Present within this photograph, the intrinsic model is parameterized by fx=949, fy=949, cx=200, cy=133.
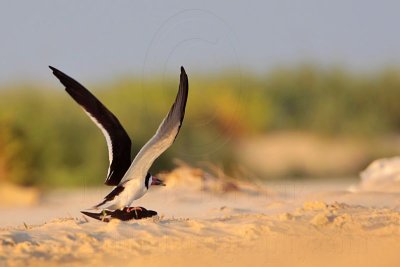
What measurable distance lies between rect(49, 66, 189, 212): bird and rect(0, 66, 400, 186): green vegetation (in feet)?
17.2

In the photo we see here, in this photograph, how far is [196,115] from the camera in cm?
1483

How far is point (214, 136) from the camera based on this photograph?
1456 centimetres

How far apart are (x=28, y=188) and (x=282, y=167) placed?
4.03 meters

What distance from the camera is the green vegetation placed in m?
13.4

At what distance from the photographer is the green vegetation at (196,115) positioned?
13.4 meters

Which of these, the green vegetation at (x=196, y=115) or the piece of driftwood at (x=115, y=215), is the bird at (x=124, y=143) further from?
the green vegetation at (x=196, y=115)

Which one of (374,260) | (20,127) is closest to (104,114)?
(374,260)

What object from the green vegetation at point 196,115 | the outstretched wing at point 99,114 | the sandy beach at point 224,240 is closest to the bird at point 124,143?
the outstretched wing at point 99,114

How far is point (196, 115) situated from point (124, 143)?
7411 mm

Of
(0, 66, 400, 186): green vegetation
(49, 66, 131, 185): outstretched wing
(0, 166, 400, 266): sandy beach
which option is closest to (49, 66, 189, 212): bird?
(49, 66, 131, 185): outstretched wing

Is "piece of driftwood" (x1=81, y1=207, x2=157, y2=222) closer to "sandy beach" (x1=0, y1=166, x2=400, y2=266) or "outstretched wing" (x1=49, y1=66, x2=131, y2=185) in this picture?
"sandy beach" (x1=0, y1=166, x2=400, y2=266)

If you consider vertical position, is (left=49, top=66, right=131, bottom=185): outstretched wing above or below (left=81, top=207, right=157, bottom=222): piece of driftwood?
above

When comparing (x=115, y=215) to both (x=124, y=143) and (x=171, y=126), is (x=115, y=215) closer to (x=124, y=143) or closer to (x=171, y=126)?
(x=124, y=143)

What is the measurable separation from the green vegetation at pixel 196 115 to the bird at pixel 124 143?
5.24 metres
